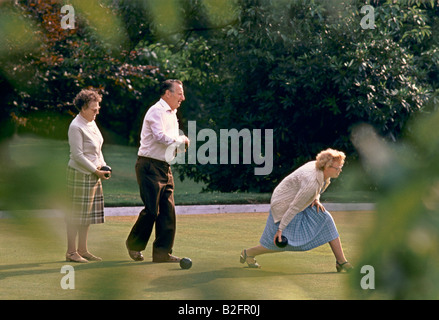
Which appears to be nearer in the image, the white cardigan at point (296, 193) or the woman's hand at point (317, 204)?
the white cardigan at point (296, 193)

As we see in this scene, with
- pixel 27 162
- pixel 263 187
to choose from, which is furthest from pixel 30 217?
pixel 263 187

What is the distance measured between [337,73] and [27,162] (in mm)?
13896

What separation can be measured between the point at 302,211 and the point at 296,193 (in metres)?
0.40

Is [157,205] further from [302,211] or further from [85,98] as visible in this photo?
[85,98]

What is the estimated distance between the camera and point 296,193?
6.75 m

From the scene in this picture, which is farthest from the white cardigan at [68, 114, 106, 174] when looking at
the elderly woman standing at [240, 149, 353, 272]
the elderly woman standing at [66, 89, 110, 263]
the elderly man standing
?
the elderly man standing

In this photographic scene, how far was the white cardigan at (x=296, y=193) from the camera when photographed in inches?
254

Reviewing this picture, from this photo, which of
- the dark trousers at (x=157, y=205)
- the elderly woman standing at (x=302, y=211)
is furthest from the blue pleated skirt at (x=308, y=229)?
the dark trousers at (x=157, y=205)

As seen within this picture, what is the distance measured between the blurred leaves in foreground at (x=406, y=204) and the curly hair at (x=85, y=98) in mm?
353

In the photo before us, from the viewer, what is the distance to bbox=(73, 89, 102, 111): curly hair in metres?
0.79
